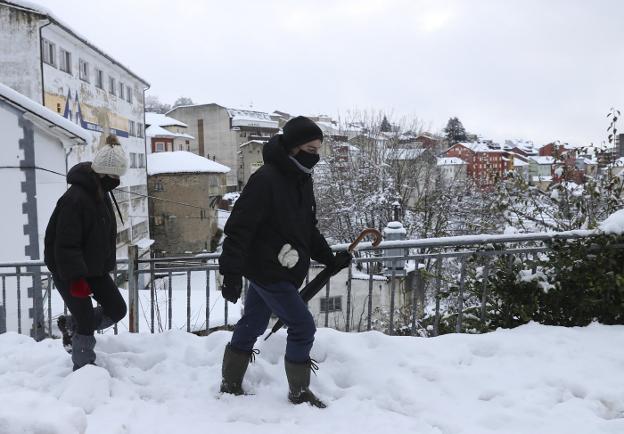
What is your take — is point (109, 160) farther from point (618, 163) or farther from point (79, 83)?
point (79, 83)

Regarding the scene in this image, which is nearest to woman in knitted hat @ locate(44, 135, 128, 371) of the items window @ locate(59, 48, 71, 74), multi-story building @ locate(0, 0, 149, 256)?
multi-story building @ locate(0, 0, 149, 256)

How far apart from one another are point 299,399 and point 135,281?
2198 mm

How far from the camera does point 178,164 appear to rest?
38.2 meters

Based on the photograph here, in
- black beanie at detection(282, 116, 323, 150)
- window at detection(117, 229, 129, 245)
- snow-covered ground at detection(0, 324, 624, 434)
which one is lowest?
window at detection(117, 229, 129, 245)

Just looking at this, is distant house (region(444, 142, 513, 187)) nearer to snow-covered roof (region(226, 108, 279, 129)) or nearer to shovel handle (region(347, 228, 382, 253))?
shovel handle (region(347, 228, 382, 253))

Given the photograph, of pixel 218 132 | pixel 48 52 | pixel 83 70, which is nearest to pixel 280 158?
pixel 48 52

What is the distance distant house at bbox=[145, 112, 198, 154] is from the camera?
48.4 metres

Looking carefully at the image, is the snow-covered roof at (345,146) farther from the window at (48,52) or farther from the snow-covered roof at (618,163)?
the snow-covered roof at (618,163)

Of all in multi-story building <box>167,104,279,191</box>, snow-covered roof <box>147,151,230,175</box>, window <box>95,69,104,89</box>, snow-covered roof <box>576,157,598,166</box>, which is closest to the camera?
snow-covered roof <box>576,157,598,166</box>

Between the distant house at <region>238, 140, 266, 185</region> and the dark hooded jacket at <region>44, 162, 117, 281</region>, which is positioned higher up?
the distant house at <region>238, 140, 266, 185</region>

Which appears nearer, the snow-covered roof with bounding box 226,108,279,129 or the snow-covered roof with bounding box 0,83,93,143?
the snow-covered roof with bounding box 0,83,93,143

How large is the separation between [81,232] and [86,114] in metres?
25.5

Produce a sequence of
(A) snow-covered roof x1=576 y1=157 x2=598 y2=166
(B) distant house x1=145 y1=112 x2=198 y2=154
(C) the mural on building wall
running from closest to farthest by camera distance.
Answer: (A) snow-covered roof x1=576 y1=157 x2=598 y2=166, (C) the mural on building wall, (B) distant house x1=145 y1=112 x2=198 y2=154

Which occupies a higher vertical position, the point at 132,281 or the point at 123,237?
the point at 132,281
